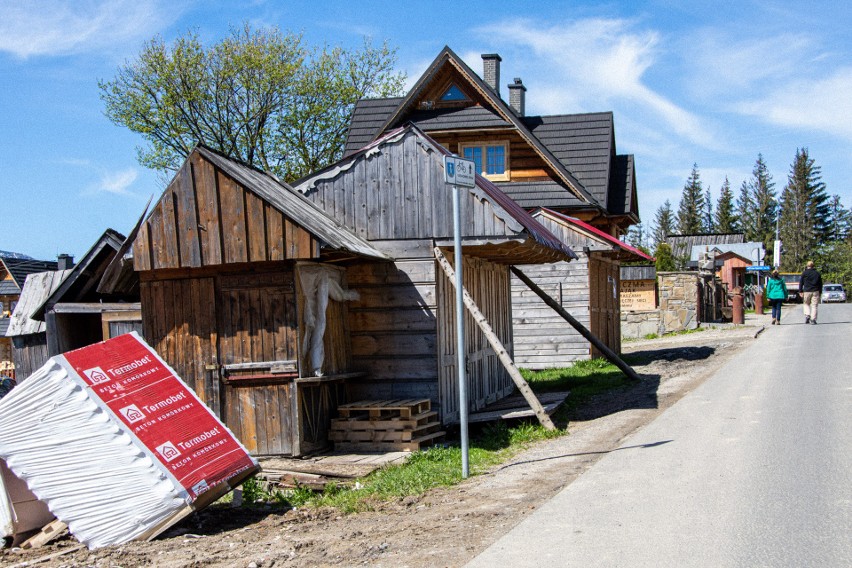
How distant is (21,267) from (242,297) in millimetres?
38156

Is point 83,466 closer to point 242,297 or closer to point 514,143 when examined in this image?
point 242,297

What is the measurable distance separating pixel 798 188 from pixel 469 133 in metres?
84.2

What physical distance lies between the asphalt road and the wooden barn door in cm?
376

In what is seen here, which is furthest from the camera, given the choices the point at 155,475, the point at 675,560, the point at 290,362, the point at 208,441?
the point at 290,362

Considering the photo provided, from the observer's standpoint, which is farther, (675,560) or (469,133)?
(469,133)

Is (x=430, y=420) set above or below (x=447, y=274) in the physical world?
below

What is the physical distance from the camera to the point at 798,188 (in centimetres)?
9756

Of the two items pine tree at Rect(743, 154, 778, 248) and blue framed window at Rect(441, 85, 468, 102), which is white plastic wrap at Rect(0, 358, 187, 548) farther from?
pine tree at Rect(743, 154, 778, 248)

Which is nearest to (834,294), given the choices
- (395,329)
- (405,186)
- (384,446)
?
(405,186)

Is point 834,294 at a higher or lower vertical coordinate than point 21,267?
lower

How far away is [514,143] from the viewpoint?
24672 millimetres

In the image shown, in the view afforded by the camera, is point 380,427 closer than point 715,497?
No

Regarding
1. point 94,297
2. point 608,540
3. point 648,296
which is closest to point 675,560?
point 608,540

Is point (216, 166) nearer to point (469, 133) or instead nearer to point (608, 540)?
point (608, 540)
